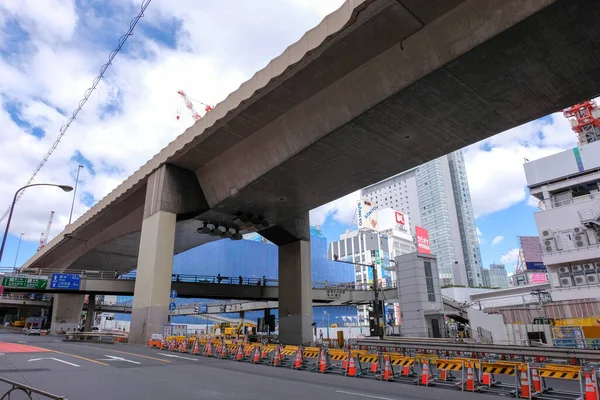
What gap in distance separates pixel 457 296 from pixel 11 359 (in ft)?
244

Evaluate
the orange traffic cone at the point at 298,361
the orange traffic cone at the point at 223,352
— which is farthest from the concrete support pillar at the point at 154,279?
the orange traffic cone at the point at 298,361

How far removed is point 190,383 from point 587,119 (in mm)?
87420

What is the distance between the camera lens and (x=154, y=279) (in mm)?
25844

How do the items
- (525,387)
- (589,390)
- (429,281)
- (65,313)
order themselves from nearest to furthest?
(589,390) < (525,387) < (429,281) < (65,313)

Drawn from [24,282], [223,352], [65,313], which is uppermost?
[24,282]

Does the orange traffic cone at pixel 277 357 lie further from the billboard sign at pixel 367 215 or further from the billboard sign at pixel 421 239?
the billboard sign at pixel 367 215

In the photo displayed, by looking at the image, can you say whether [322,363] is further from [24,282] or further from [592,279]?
[592,279]

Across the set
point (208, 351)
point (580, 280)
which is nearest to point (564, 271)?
point (580, 280)

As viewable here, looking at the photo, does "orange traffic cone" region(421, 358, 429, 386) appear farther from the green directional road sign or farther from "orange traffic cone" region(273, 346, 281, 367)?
the green directional road sign

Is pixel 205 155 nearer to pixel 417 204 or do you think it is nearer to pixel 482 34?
pixel 482 34

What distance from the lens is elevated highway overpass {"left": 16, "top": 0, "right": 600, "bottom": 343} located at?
46.2 ft

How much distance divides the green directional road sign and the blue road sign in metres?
1.50

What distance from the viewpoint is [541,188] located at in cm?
5738

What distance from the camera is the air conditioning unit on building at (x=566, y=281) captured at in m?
48.7
